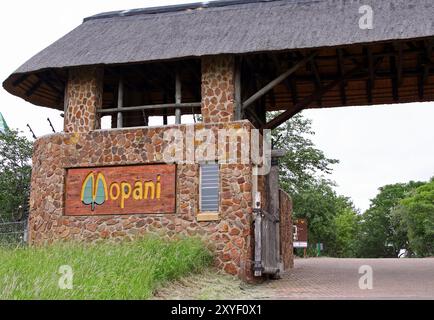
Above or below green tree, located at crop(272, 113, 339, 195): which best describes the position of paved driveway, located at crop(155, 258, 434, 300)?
below

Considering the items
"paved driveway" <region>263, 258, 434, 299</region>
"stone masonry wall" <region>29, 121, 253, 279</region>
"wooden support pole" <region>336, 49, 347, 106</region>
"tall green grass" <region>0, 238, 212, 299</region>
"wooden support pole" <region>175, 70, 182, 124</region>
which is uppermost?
"wooden support pole" <region>336, 49, 347, 106</region>

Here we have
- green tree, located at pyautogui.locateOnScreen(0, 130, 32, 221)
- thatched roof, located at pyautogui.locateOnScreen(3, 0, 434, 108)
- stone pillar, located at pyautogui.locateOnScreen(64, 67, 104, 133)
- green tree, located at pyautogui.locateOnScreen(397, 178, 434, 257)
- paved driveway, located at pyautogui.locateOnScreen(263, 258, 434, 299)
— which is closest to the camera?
paved driveway, located at pyautogui.locateOnScreen(263, 258, 434, 299)

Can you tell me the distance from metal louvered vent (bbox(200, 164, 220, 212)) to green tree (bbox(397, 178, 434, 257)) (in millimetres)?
31496

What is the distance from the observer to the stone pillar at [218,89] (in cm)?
1388

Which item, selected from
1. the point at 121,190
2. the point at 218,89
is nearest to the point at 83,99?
the point at 121,190

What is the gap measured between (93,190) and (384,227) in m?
42.7

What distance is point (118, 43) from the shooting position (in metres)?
14.8

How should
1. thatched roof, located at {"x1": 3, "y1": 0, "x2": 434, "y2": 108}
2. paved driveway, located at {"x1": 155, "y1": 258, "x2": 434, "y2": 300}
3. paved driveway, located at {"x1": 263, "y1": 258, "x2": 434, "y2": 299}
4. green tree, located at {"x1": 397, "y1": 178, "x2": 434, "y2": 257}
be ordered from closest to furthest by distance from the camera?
paved driveway, located at {"x1": 155, "y1": 258, "x2": 434, "y2": 300} → paved driveway, located at {"x1": 263, "y1": 258, "x2": 434, "y2": 299} → thatched roof, located at {"x1": 3, "y1": 0, "x2": 434, "y2": 108} → green tree, located at {"x1": 397, "y1": 178, "x2": 434, "y2": 257}

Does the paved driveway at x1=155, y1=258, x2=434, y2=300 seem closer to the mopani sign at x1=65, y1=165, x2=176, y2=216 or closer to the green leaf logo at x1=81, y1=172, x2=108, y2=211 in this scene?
the mopani sign at x1=65, y1=165, x2=176, y2=216

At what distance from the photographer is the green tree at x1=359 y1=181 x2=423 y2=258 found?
5173 cm

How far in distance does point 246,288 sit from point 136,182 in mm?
3548

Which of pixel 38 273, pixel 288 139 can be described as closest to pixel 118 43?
pixel 38 273

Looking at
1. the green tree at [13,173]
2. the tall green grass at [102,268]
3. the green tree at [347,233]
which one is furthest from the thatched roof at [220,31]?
the green tree at [347,233]

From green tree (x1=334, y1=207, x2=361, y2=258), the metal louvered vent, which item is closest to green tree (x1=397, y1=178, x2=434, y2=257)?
green tree (x1=334, y1=207, x2=361, y2=258)
